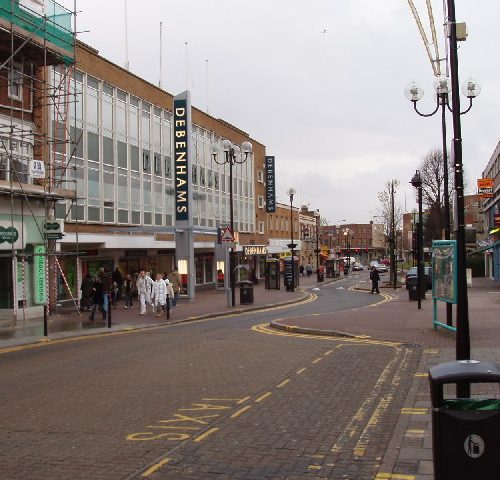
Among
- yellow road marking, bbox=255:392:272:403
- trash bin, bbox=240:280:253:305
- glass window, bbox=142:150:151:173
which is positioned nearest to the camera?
yellow road marking, bbox=255:392:272:403

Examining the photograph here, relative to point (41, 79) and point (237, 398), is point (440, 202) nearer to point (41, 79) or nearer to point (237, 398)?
point (41, 79)

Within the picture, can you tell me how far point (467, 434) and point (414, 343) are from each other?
10474 millimetres

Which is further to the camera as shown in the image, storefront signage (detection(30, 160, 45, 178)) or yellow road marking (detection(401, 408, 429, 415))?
storefront signage (detection(30, 160, 45, 178))

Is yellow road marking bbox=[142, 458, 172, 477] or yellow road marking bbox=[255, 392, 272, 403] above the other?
yellow road marking bbox=[142, 458, 172, 477]

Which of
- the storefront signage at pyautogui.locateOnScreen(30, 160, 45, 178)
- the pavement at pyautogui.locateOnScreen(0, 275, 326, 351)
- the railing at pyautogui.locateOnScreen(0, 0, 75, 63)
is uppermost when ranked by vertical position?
the railing at pyautogui.locateOnScreen(0, 0, 75, 63)

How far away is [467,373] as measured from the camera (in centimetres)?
407

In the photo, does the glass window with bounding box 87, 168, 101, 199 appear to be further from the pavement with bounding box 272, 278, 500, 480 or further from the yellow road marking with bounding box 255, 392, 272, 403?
the yellow road marking with bounding box 255, 392, 272, 403

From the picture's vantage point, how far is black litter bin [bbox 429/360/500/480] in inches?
157

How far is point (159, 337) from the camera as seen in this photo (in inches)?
669

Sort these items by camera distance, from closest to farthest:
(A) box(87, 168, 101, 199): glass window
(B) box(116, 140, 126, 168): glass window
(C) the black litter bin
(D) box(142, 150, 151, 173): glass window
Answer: (C) the black litter bin
(A) box(87, 168, 101, 199): glass window
(B) box(116, 140, 126, 168): glass window
(D) box(142, 150, 151, 173): glass window

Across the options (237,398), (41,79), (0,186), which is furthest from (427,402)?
(41,79)

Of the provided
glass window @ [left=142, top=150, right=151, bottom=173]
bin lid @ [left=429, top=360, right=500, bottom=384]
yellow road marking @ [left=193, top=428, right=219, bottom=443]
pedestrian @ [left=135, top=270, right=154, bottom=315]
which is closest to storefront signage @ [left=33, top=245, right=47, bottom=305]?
pedestrian @ [left=135, top=270, right=154, bottom=315]

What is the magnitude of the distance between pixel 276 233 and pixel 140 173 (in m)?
32.6

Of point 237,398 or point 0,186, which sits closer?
point 237,398
